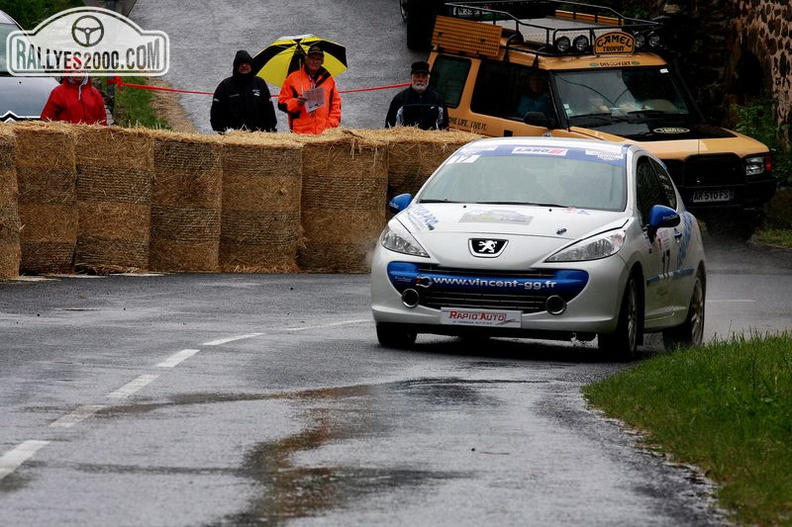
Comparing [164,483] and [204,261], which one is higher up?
[164,483]

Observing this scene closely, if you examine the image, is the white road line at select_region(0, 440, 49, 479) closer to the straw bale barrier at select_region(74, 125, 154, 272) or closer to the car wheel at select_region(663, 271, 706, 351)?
the car wheel at select_region(663, 271, 706, 351)

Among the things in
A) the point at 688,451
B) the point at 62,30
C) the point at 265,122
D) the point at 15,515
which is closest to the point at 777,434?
the point at 688,451

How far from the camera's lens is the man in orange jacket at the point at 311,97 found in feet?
76.2

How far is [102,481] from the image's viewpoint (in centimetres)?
769

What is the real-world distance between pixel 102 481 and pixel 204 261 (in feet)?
43.8

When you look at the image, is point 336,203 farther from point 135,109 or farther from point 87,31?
point 87,31

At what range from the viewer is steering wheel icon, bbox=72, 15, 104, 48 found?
1399 inches

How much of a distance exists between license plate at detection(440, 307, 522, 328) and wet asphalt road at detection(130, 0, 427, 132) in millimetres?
20911

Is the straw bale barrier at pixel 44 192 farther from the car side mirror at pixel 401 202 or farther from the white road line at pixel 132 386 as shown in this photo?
the white road line at pixel 132 386

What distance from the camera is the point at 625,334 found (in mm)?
13484

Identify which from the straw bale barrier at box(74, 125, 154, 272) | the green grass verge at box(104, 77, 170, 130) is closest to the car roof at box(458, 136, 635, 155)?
the straw bale barrier at box(74, 125, 154, 272)

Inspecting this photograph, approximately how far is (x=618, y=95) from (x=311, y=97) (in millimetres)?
3683

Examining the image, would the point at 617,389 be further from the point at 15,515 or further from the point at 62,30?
the point at 62,30

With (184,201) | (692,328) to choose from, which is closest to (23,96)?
(184,201)
